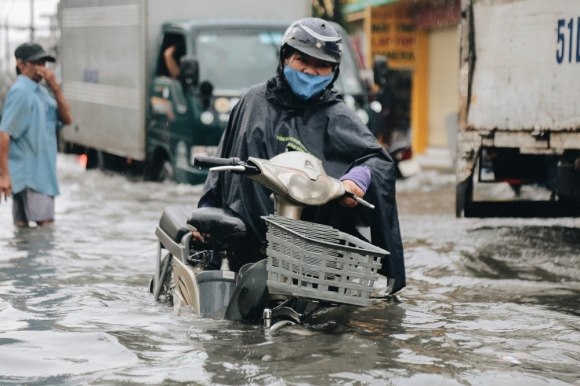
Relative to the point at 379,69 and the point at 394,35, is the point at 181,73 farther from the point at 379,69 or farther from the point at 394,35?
the point at 394,35

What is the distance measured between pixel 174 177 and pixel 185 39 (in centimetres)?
175

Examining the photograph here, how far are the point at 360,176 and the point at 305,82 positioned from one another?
0.59m

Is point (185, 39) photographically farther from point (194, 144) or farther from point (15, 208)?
point (15, 208)

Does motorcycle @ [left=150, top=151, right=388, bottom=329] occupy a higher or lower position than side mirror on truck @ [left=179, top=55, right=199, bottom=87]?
lower

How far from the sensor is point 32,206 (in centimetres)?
1123

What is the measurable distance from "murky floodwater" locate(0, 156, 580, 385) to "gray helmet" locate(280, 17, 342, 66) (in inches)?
54.8

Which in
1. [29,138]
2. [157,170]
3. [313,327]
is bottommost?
[157,170]

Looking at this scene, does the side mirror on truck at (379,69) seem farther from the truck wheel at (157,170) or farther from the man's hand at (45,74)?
the man's hand at (45,74)

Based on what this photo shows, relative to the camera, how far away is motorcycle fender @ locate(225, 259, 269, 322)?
5977mm

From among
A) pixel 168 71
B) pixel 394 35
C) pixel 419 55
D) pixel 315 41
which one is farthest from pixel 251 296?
pixel 419 55

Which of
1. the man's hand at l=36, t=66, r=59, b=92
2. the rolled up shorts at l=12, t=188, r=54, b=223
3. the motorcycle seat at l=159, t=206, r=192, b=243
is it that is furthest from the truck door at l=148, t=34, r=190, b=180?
the motorcycle seat at l=159, t=206, r=192, b=243

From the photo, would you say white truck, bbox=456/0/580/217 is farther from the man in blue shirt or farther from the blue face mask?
the man in blue shirt

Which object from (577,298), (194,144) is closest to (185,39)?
(194,144)

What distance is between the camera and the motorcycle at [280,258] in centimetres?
555
